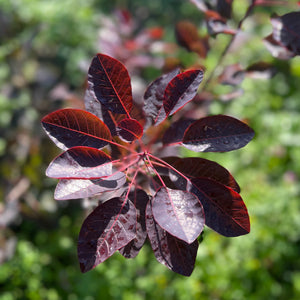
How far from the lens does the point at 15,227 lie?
2146mm

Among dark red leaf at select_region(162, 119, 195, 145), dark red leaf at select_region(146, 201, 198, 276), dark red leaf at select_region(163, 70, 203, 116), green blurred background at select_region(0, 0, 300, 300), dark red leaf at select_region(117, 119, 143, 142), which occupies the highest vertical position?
dark red leaf at select_region(163, 70, 203, 116)

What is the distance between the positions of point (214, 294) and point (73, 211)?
3.78 feet

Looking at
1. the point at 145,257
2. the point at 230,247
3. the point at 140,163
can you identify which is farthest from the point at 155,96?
the point at 230,247

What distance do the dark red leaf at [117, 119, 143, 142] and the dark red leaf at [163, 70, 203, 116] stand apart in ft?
0.34

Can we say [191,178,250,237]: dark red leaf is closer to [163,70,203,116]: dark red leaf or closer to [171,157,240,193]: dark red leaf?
[171,157,240,193]: dark red leaf

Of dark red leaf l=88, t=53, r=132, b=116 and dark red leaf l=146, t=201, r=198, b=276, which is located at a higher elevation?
dark red leaf l=88, t=53, r=132, b=116

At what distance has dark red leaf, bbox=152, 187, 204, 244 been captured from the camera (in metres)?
0.63

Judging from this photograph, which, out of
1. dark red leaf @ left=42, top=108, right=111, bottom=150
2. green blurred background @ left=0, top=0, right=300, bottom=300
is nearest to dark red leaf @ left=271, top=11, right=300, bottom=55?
green blurred background @ left=0, top=0, right=300, bottom=300

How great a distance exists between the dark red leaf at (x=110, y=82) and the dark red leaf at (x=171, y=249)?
0.94 feet

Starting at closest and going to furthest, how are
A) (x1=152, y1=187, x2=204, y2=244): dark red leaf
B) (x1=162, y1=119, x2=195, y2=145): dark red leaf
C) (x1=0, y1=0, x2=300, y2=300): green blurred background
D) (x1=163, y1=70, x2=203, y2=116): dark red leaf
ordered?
(x1=152, y1=187, x2=204, y2=244): dark red leaf → (x1=163, y1=70, x2=203, y2=116): dark red leaf → (x1=162, y1=119, x2=195, y2=145): dark red leaf → (x1=0, y1=0, x2=300, y2=300): green blurred background

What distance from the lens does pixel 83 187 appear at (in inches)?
27.3

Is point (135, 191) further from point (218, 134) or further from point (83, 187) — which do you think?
point (218, 134)

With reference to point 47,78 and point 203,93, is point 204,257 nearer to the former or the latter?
point 203,93

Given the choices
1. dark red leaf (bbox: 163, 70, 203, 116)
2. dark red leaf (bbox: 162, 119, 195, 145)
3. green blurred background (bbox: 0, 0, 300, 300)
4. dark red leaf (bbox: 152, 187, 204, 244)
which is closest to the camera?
dark red leaf (bbox: 152, 187, 204, 244)
